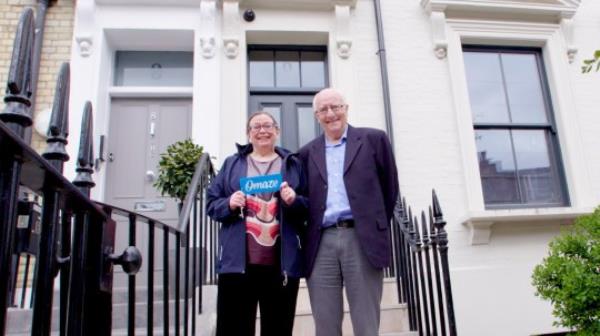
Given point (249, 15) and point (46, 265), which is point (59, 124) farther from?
point (249, 15)

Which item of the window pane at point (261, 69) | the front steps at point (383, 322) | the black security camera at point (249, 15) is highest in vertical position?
the black security camera at point (249, 15)

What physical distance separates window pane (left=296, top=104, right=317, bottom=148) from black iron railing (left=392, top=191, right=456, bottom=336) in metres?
1.72

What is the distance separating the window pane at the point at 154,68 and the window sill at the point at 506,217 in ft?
12.2

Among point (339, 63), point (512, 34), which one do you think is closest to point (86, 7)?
point (339, 63)

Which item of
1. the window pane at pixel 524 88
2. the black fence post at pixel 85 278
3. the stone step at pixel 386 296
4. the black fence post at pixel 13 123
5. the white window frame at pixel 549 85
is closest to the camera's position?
the black fence post at pixel 13 123

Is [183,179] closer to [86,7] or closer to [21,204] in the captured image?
[86,7]

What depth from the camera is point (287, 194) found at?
222cm

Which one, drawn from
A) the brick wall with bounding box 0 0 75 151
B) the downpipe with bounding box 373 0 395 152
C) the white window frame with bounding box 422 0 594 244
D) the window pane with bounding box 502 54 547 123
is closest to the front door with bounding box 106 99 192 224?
the brick wall with bounding box 0 0 75 151

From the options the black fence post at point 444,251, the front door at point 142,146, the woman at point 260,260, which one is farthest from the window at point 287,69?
the woman at point 260,260

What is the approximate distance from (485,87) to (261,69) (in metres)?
2.87

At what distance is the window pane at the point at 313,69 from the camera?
18.3 feet

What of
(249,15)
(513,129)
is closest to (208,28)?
(249,15)

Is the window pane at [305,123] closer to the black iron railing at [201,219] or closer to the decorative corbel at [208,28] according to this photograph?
the decorative corbel at [208,28]

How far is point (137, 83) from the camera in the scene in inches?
215
